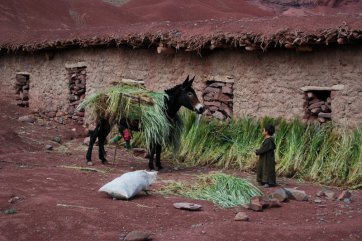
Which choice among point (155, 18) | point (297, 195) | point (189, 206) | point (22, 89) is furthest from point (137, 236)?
point (155, 18)

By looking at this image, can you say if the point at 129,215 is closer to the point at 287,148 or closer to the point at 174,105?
the point at 174,105

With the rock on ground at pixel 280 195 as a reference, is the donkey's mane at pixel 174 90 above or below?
above

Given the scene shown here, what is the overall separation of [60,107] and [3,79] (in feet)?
9.18

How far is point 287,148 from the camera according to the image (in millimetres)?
9242

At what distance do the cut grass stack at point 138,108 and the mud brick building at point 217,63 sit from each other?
2.16 metres

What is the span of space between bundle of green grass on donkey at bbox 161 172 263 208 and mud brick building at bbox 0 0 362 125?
293cm

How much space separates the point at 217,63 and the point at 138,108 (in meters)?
2.69

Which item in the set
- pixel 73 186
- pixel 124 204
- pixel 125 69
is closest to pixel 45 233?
pixel 124 204

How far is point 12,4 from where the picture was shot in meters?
24.8

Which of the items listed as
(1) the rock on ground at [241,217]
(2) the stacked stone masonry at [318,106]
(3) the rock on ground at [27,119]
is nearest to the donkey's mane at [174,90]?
(2) the stacked stone masonry at [318,106]

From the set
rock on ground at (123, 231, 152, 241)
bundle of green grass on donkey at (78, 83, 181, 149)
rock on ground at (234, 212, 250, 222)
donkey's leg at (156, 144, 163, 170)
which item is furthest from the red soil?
rock on ground at (123, 231, 152, 241)

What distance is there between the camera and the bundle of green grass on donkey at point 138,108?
879 cm

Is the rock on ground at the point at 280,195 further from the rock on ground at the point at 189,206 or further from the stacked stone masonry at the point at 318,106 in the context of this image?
the stacked stone masonry at the point at 318,106

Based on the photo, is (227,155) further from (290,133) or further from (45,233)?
(45,233)
